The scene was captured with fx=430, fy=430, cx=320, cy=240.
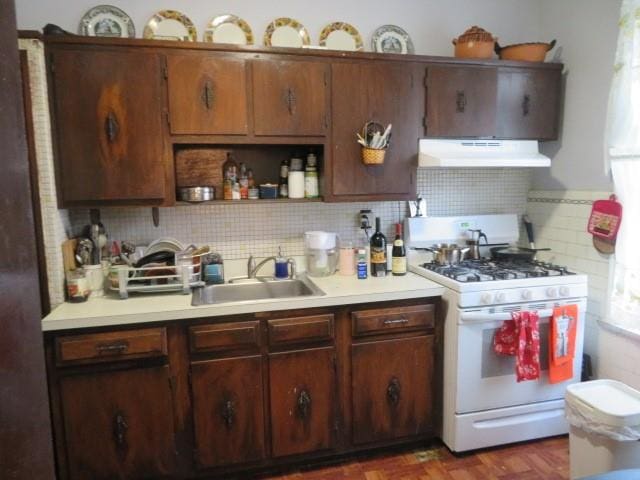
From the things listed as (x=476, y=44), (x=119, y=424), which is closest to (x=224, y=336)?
(x=119, y=424)

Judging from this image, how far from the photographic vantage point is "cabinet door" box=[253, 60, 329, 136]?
217 centimetres

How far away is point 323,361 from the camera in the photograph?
208 cm

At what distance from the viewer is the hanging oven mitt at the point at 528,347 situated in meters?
2.10

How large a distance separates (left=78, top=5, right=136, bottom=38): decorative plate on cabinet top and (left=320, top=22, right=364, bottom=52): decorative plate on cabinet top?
105 centimetres

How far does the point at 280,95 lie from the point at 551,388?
210 centimetres

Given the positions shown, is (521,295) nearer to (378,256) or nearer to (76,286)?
A: (378,256)

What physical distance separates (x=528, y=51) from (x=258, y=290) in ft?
6.82

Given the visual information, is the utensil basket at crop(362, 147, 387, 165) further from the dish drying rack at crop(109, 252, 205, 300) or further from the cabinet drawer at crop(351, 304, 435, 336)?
the dish drying rack at crop(109, 252, 205, 300)

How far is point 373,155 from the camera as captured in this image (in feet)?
7.48

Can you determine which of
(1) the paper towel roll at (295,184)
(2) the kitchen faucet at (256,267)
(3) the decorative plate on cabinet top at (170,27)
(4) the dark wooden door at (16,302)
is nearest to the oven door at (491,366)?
(2) the kitchen faucet at (256,267)

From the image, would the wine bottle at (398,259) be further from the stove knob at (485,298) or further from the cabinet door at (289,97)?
the cabinet door at (289,97)

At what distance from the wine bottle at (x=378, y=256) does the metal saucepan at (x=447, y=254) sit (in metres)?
0.36

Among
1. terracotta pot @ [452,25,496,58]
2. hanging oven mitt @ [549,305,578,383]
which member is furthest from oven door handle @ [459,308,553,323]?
terracotta pot @ [452,25,496,58]

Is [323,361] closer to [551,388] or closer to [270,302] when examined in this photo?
[270,302]
